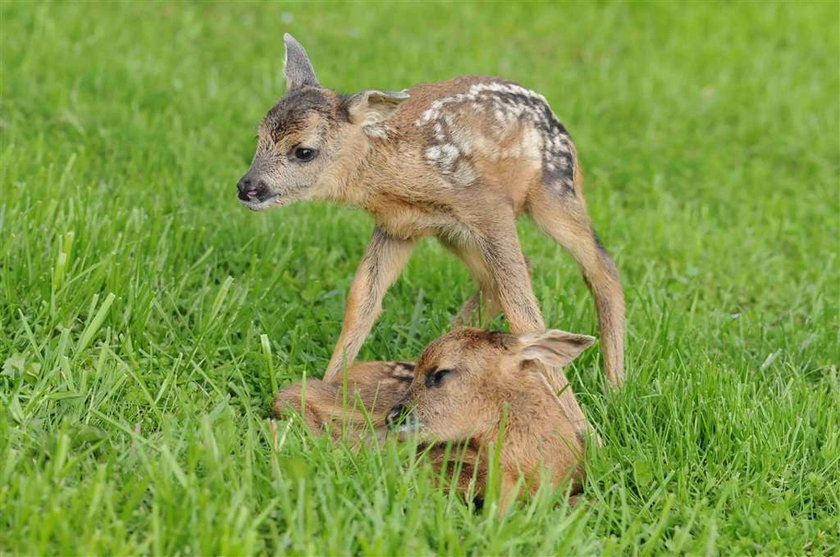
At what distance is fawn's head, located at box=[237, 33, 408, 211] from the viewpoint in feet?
16.4

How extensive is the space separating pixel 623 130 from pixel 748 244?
193cm

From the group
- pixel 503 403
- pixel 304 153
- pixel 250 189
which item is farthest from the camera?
pixel 304 153

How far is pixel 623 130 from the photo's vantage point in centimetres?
882

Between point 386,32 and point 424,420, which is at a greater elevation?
point 386,32

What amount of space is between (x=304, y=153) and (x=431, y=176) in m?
0.55

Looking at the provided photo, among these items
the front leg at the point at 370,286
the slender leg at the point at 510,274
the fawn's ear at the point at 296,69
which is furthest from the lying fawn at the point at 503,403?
the fawn's ear at the point at 296,69

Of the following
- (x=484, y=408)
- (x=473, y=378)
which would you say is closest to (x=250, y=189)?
(x=473, y=378)

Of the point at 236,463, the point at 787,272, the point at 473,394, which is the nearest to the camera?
the point at 236,463

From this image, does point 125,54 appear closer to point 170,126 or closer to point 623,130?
point 170,126

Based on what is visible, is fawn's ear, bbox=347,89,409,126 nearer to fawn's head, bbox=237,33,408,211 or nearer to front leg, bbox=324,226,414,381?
fawn's head, bbox=237,33,408,211

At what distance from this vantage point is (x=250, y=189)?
495 centimetres

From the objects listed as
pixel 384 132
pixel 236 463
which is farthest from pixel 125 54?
pixel 236 463

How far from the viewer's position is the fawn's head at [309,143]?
5.00 m

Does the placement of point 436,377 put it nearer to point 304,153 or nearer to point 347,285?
point 304,153
